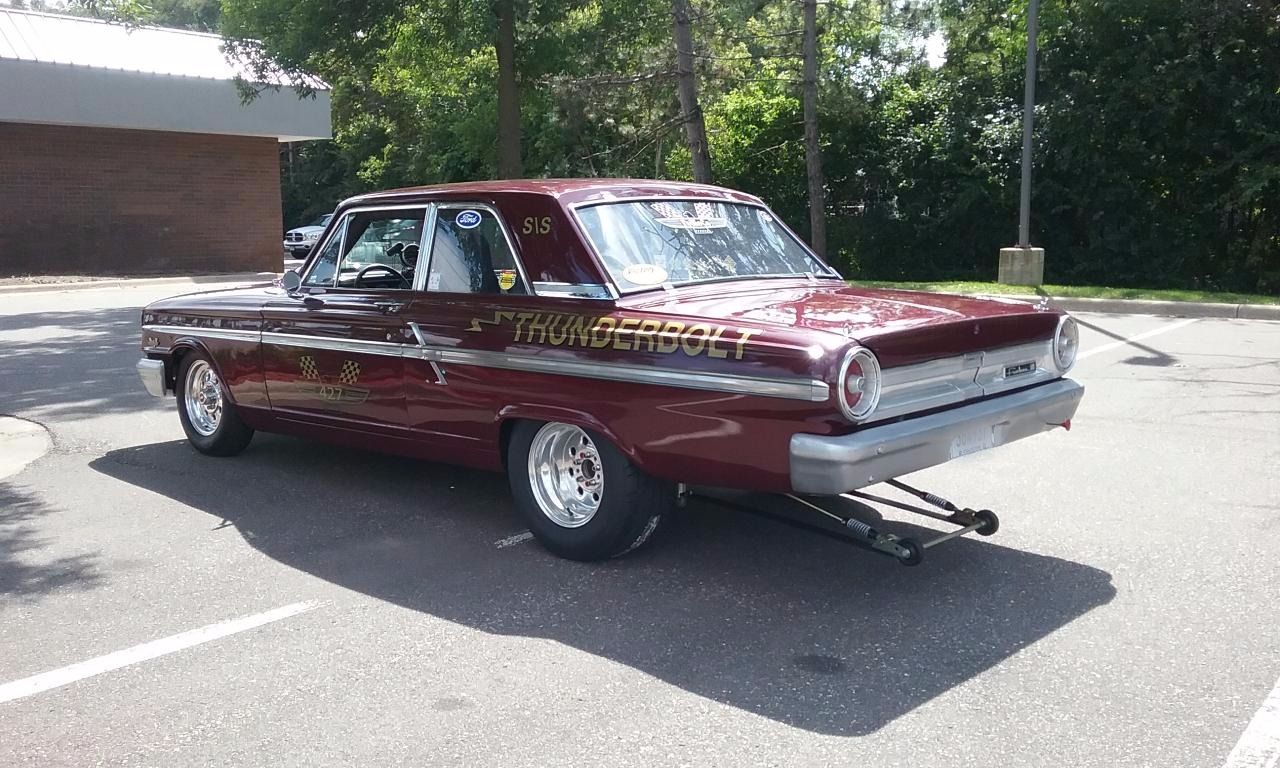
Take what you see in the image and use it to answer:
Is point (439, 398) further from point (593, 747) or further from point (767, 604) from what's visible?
point (593, 747)

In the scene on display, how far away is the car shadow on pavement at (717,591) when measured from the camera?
4121mm

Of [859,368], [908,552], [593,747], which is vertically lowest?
[593,747]

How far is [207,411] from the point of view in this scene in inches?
303

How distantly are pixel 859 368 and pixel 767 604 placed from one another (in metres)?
1.07

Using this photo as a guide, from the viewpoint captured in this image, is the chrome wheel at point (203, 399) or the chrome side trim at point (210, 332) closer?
the chrome side trim at point (210, 332)

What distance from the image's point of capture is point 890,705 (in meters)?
3.88

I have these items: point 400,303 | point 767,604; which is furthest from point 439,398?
point 767,604

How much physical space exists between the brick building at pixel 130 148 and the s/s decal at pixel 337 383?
1774 centimetres

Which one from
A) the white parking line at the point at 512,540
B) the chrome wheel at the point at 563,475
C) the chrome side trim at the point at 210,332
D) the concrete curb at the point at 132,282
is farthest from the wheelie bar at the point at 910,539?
the concrete curb at the point at 132,282

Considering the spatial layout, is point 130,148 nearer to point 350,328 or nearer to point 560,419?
point 350,328

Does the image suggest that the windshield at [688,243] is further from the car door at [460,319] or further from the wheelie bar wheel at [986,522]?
the wheelie bar wheel at [986,522]

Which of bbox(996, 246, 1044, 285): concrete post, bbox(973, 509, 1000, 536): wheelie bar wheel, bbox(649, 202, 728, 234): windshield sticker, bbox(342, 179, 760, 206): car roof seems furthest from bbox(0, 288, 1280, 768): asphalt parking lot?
bbox(996, 246, 1044, 285): concrete post

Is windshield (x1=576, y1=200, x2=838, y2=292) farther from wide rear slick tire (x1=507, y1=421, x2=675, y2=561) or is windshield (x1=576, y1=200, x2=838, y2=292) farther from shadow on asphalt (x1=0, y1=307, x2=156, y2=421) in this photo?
shadow on asphalt (x1=0, y1=307, x2=156, y2=421)

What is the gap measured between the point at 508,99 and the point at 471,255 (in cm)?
1333
